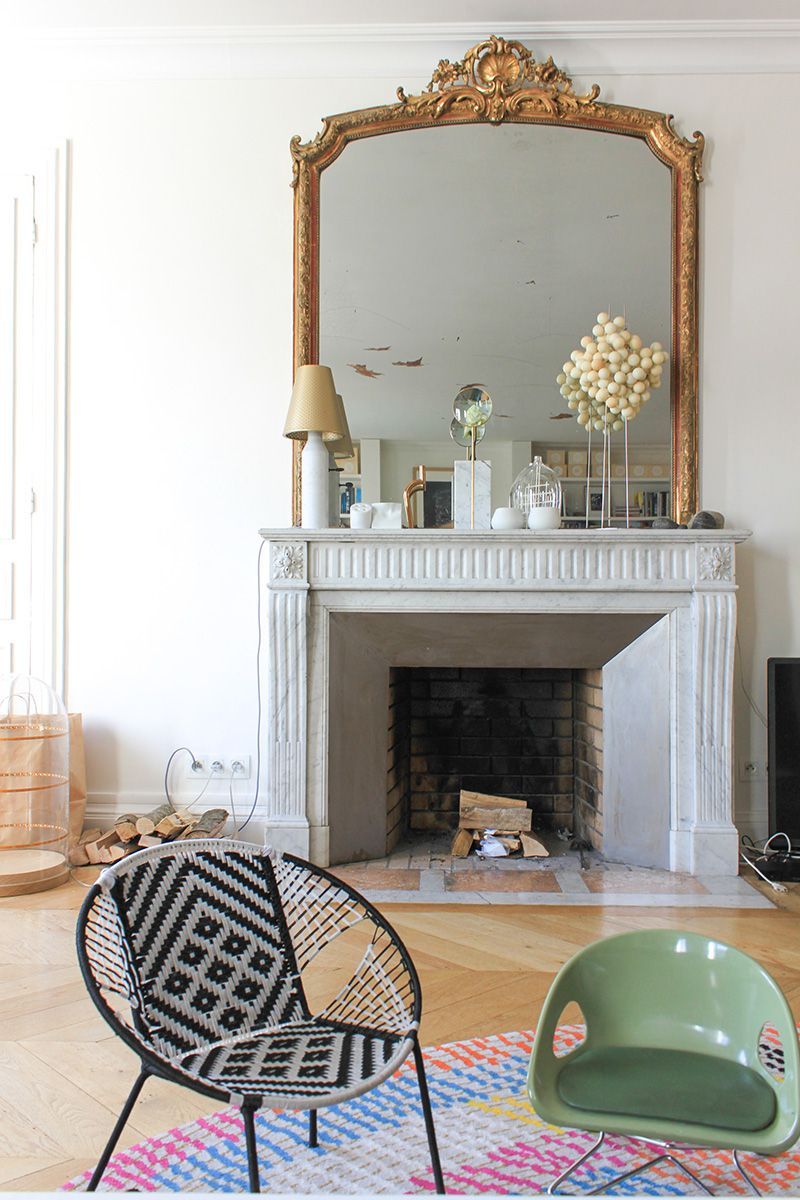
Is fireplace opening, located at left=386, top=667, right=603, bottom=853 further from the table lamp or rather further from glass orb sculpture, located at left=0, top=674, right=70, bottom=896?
glass orb sculpture, located at left=0, top=674, right=70, bottom=896

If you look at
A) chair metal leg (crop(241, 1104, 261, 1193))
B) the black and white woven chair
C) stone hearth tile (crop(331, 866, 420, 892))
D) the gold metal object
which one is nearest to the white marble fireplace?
stone hearth tile (crop(331, 866, 420, 892))

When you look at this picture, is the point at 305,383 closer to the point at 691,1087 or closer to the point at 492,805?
the point at 492,805

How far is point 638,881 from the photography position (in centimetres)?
355

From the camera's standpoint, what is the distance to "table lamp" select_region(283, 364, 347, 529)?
3660 millimetres

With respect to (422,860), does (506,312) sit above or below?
above

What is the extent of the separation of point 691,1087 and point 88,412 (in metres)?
3.39

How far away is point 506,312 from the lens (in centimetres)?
392

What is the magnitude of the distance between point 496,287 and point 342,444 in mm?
874

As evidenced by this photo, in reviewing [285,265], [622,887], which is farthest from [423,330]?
[622,887]

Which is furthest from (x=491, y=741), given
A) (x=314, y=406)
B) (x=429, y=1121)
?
(x=429, y=1121)

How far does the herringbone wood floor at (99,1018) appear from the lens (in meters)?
1.88

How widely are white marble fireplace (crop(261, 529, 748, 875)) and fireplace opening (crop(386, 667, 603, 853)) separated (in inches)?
18.1

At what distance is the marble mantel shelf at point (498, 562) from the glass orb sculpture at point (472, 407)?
500 mm

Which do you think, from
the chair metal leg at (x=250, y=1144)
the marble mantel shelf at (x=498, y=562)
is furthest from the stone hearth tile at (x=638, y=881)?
the chair metal leg at (x=250, y=1144)
